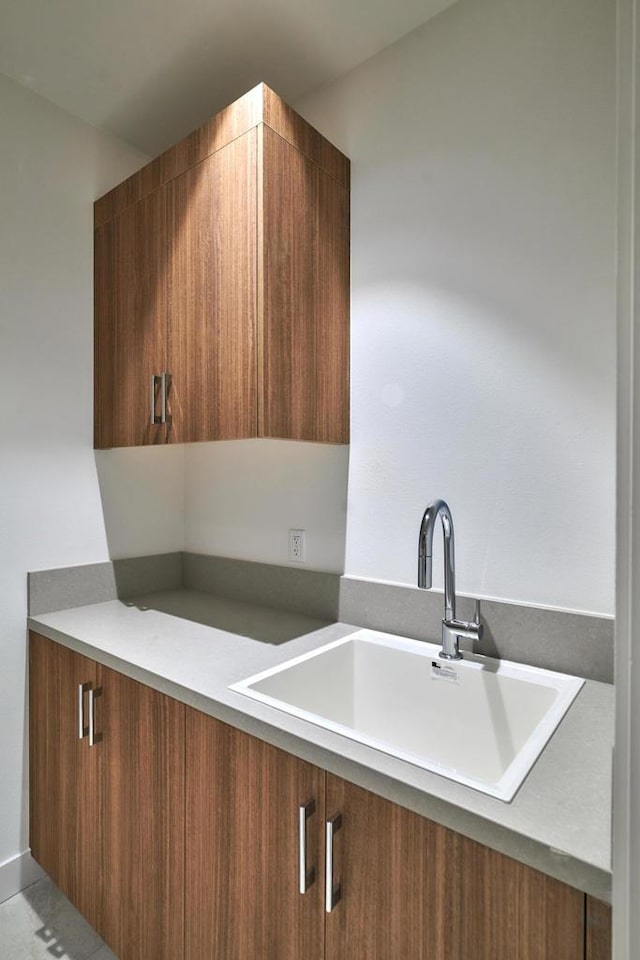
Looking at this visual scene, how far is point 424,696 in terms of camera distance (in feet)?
4.18

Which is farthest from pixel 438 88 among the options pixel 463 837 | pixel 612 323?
→ pixel 463 837

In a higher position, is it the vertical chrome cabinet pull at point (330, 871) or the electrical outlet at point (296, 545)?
the electrical outlet at point (296, 545)

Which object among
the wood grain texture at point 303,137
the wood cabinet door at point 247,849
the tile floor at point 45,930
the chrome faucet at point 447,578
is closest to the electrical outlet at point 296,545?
the chrome faucet at point 447,578

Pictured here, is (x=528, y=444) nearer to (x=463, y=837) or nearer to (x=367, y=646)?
(x=367, y=646)

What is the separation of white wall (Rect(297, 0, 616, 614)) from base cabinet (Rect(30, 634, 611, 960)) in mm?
673

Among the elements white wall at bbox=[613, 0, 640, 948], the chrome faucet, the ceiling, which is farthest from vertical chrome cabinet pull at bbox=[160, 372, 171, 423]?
white wall at bbox=[613, 0, 640, 948]

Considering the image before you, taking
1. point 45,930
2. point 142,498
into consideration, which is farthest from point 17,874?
point 142,498

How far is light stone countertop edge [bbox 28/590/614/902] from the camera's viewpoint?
663 millimetres

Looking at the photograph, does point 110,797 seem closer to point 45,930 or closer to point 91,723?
point 91,723

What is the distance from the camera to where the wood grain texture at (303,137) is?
1.34 m

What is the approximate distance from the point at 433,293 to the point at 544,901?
51.9 inches

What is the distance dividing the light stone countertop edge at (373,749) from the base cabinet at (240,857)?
31 millimetres

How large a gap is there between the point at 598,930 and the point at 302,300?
1.39 metres

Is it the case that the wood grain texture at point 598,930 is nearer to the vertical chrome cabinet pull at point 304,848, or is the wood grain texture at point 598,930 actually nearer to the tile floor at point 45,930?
the vertical chrome cabinet pull at point 304,848
